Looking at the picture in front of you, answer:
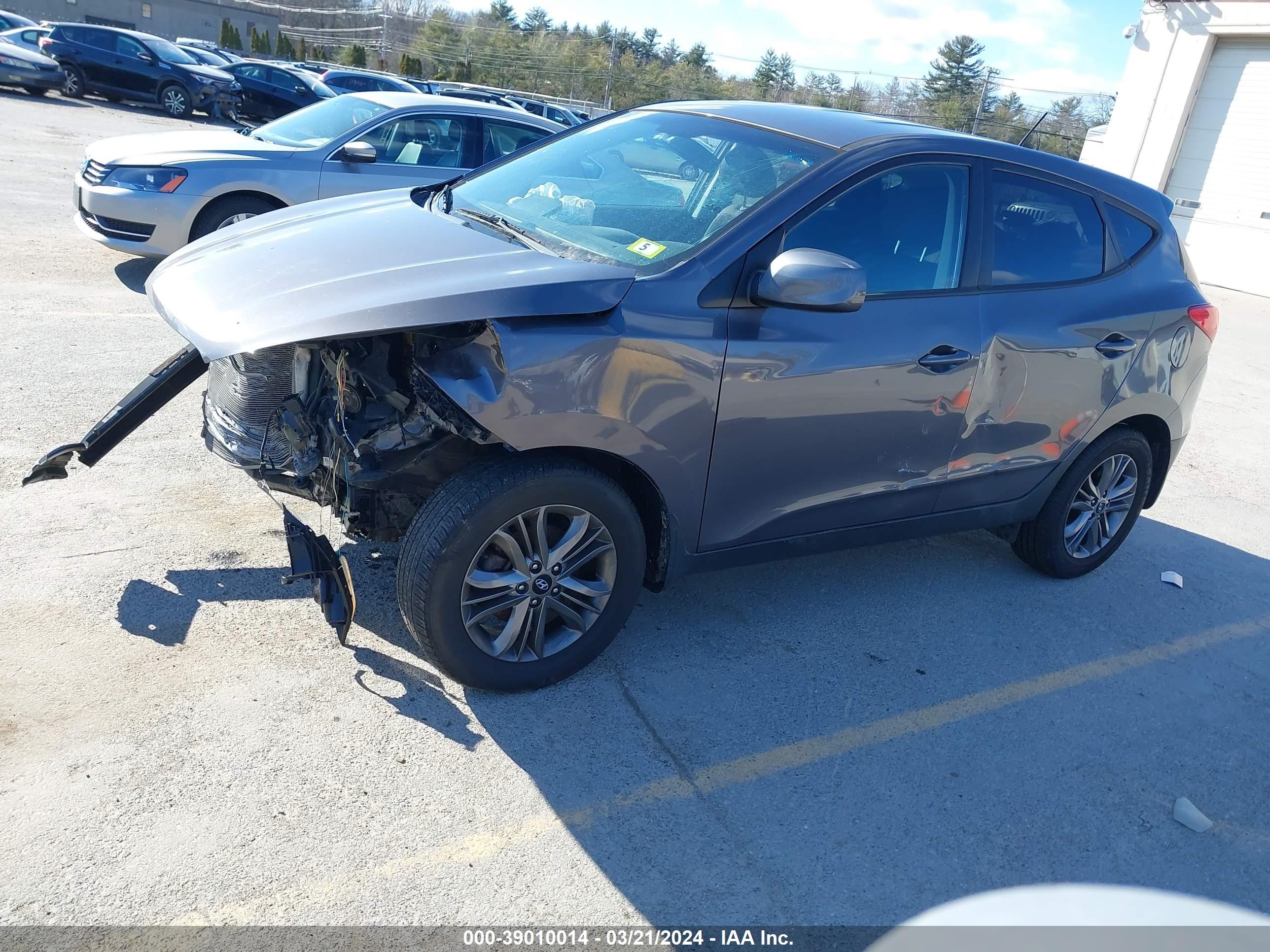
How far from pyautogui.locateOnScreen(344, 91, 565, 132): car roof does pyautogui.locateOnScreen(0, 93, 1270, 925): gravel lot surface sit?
14.6 feet

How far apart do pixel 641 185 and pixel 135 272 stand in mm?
5925

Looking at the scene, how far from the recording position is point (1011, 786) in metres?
3.32

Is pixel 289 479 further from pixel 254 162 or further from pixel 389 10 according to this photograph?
pixel 389 10

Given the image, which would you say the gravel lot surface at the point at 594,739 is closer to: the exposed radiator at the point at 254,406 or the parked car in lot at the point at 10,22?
the exposed radiator at the point at 254,406

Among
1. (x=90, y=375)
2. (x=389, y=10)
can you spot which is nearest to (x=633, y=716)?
(x=90, y=375)

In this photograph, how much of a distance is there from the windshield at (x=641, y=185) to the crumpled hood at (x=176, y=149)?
426cm

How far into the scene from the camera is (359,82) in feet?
74.6

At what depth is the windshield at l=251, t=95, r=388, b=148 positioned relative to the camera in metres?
8.15

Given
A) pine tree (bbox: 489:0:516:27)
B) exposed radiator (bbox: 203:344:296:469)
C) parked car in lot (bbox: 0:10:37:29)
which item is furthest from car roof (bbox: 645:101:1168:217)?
pine tree (bbox: 489:0:516:27)

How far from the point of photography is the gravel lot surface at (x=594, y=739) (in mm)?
2594

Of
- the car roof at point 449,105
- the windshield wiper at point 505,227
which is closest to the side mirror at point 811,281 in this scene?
the windshield wiper at point 505,227

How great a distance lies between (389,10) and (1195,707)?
220ft

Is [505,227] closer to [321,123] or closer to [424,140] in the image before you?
[424,140]

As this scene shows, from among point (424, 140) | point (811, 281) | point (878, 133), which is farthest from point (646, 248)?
point (424, 140)
